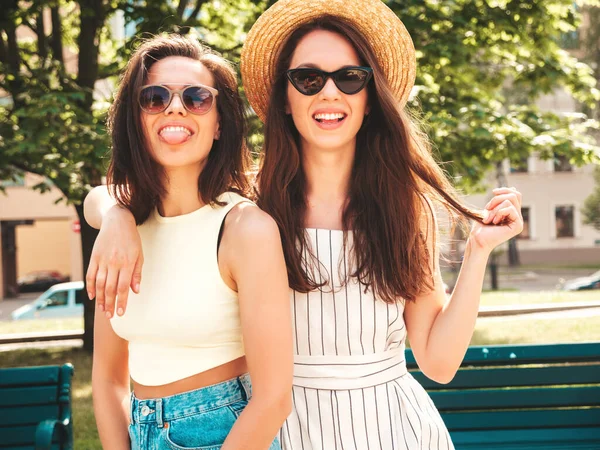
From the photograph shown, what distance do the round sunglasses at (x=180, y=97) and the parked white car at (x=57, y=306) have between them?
18.8m

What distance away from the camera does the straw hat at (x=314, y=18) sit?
2500 mm

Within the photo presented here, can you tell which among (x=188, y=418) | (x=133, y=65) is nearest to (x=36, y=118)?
(x=133, y=65)

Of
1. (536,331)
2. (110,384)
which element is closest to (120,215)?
(110,384)

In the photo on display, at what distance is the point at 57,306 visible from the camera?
20172 mm

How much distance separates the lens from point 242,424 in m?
1.82

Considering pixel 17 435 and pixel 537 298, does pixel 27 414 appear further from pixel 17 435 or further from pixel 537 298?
pixel 537 298

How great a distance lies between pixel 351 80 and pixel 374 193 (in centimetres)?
39

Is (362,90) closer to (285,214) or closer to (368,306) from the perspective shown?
(285,214)

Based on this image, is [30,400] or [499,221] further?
[30,400]

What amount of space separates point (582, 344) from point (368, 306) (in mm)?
1970

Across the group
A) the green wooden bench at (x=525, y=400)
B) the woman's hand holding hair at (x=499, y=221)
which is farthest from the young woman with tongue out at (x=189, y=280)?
the green wooden bench at (x=525, y=400)

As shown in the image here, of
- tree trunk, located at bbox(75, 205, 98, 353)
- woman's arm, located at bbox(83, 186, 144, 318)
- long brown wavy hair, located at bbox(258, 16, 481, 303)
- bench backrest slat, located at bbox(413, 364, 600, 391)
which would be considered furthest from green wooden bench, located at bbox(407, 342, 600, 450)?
tree trunk, located at bbox(75, 205, 98, 353)

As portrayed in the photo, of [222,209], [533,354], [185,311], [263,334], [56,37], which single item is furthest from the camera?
[56,37]

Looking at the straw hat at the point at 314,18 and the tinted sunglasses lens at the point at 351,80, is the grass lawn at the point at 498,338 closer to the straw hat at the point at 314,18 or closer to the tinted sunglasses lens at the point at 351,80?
the straw hat at the point at 314,18
